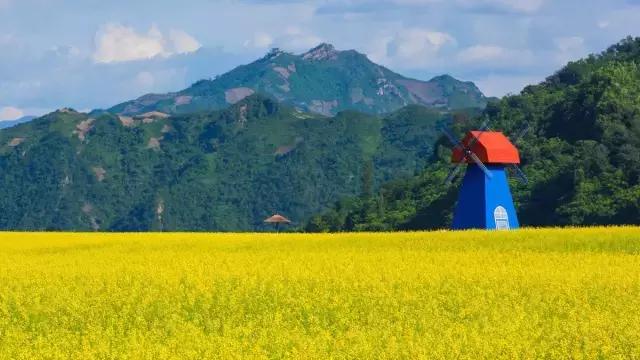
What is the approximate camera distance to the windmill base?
62.9 meters

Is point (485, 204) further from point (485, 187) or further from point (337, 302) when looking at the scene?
point (337, 302)

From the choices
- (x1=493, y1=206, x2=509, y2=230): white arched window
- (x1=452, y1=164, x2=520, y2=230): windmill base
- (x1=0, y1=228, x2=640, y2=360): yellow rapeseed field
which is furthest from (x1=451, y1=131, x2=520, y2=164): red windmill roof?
(x1=0, y1=228, x2=640, y2=360): yellow rapeseed field

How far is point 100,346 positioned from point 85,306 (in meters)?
7.61

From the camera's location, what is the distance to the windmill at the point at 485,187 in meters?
63.1

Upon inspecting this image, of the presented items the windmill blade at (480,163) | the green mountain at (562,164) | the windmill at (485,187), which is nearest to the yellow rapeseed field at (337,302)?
the windmill at (485,187)

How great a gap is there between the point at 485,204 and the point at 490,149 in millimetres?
4215

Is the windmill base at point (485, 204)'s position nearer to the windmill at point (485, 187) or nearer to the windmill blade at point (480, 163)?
the windmill at point (485, 187)

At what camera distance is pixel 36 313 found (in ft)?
94.6

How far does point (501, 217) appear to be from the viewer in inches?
2484

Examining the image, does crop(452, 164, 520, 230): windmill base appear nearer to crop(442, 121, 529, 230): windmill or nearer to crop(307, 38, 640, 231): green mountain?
crop(442, 121, 529, 230): windmill

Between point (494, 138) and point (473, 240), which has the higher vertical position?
point (494, 138)

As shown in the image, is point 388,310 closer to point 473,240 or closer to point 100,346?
point 100,346

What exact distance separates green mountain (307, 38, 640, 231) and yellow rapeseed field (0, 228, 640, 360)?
54820mm

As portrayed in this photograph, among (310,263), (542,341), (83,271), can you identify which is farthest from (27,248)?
(542,341)
